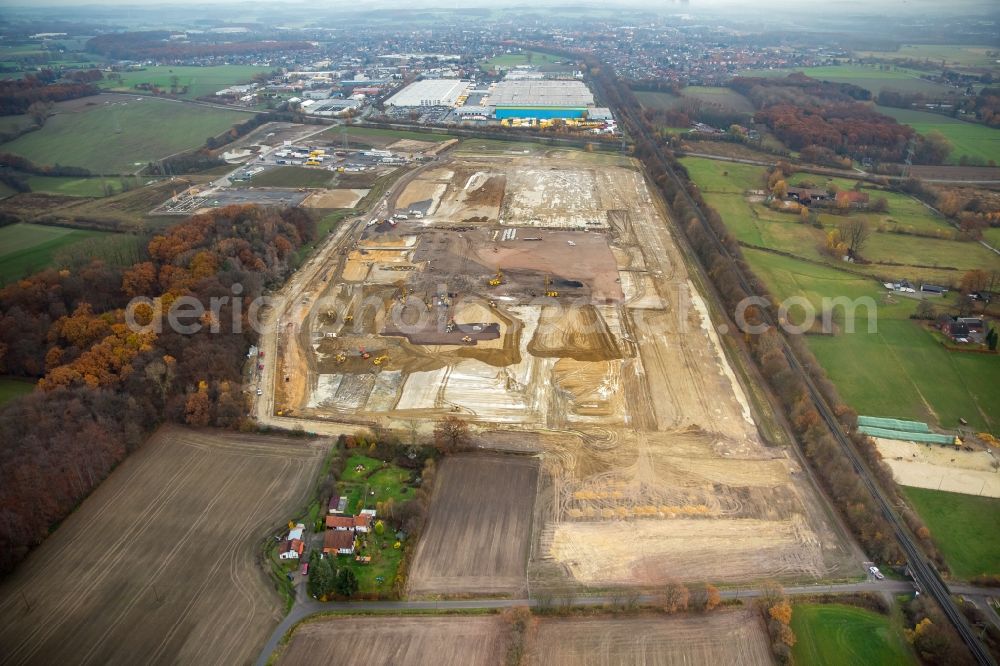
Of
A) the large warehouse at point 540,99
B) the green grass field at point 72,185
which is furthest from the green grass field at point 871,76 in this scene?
the green grass field at point 72,185

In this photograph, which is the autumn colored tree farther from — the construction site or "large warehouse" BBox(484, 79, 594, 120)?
"large warehouse" BBox(484, 79, 594, 120)

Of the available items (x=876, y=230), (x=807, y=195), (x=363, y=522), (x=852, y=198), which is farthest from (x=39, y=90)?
(x=876, y=230)

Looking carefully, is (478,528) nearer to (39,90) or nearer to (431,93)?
(431,93)

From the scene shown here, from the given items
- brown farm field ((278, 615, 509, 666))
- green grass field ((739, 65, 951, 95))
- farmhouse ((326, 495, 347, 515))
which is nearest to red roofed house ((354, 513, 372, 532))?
farmhouse ((326, 495, 347, 515))

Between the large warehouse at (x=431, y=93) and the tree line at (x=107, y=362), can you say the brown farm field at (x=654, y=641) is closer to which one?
the tree line at (x=107, y=362)

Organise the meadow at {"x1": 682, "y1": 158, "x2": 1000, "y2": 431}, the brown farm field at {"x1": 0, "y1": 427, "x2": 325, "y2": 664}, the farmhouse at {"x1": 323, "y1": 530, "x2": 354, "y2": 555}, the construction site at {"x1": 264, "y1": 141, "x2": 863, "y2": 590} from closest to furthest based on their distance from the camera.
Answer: the brown farm field at {"x1": 0, "y1": 427, "x2": 325, "y2": 664} → the farmhouse at {"x1": 323, "y1": 530, "x2": 354, "y2": 555} → the construction site at {"x1": 264, "y1": 141, "x2": 863, "y2": 590} → the meadow at {"x1": 682, "y1": 158, "x2": 1000, "y2": 431}

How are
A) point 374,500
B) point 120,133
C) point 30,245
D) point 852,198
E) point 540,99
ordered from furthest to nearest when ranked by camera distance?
point 540,99 → point 120,133 → point 852,198 → point 30,245 → point 374,500
